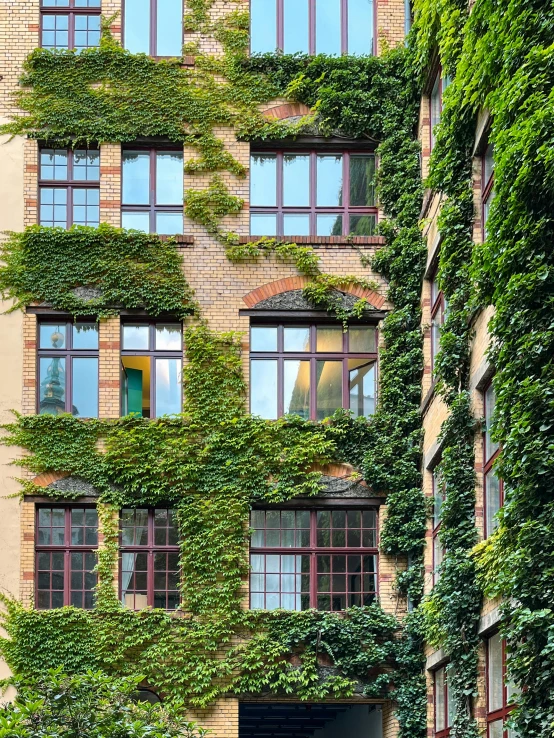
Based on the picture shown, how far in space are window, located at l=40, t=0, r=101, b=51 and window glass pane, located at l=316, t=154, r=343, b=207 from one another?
5.46 m

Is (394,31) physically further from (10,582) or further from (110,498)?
(10,582)

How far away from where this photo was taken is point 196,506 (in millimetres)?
23562

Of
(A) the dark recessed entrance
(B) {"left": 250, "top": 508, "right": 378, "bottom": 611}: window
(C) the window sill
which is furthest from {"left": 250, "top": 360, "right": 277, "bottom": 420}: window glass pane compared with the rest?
(A) the dark recessed entrance

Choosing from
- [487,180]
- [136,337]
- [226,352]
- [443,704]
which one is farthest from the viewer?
[136,337]

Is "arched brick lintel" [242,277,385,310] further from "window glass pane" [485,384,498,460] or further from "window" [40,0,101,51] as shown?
"window glass pane" [485,384,498,460]

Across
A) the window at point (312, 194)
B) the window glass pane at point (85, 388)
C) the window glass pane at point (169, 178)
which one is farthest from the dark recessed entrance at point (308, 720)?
the window glass pane at point (169, 178)

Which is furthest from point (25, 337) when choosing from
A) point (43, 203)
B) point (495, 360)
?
point (495, 360)

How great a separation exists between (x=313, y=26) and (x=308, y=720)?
810 inches

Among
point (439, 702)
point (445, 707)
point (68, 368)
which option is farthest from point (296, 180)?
point (445, 707)

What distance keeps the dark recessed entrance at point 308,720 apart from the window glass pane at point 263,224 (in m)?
9.56

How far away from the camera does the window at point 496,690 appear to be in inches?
634

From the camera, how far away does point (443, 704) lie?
826 inches

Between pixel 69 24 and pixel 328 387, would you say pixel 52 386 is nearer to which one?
pixel 328 387

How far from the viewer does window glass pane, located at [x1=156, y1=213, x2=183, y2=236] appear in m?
25.3
